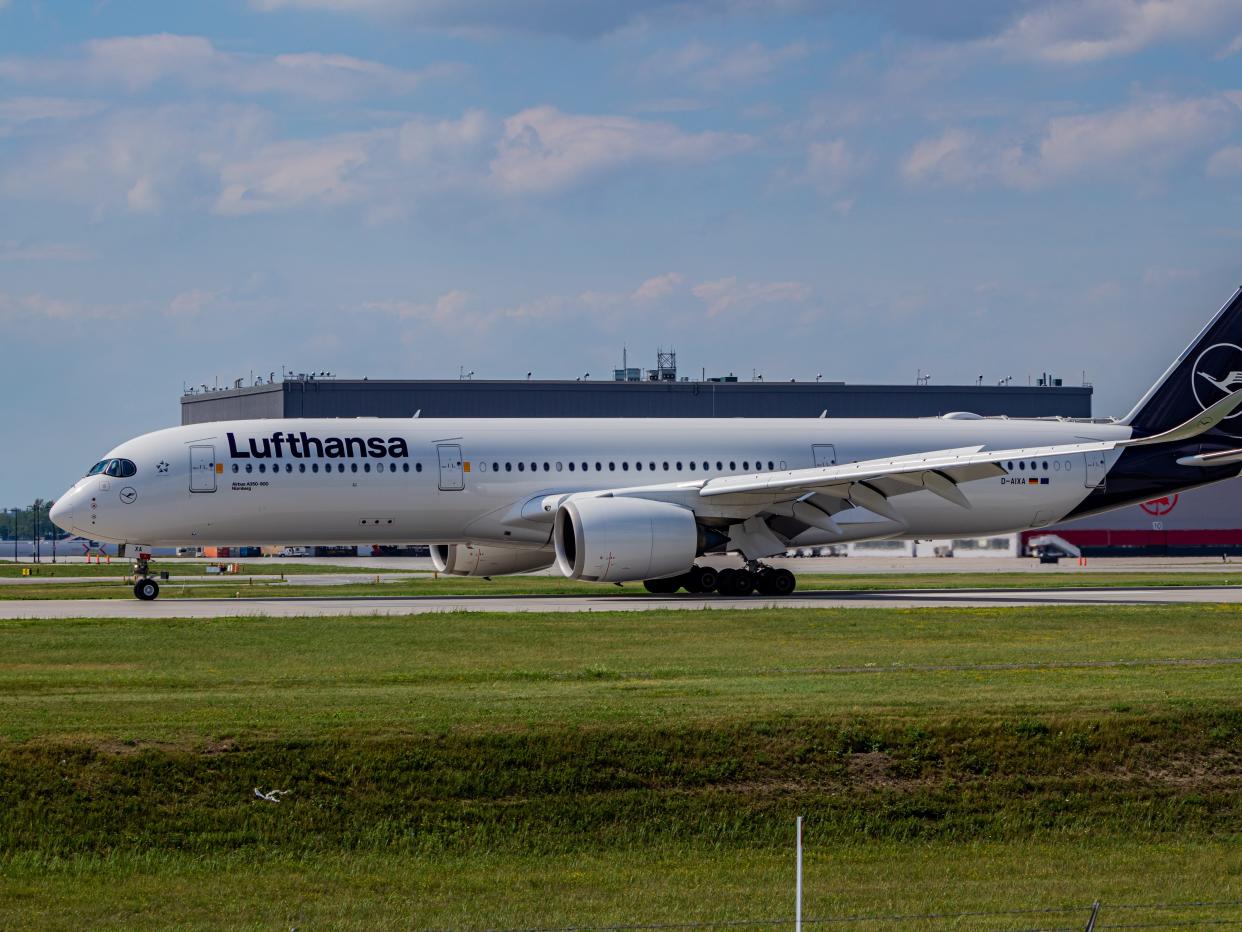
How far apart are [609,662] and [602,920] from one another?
12.2m

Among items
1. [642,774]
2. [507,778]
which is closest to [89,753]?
[507,778]

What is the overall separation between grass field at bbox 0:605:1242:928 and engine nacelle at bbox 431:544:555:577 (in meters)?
21.0

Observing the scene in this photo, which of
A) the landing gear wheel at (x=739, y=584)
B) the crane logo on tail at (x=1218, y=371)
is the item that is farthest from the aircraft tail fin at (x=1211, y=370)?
the landing gear wheel at (x=739, y=584)

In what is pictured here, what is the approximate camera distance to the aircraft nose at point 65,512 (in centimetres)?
3994

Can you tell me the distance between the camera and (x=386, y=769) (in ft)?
58.2

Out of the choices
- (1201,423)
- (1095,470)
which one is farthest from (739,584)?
(1201,423)

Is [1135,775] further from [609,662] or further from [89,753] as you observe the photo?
[89,753]

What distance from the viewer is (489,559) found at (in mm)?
45750

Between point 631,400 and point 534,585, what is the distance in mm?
59821

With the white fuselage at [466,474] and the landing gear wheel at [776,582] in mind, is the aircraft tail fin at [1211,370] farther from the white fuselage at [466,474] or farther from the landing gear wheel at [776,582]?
the landing gear wheel at [776,582]

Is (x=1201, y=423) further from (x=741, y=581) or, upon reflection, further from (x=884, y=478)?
(x=741, y=581)

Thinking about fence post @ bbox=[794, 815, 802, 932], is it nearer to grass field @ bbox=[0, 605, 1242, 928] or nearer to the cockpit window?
grass field @ bbox=[0, 605, 1242, 928]

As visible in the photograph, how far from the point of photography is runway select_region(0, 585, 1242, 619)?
37312mm

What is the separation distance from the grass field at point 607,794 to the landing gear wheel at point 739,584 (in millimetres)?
18174
